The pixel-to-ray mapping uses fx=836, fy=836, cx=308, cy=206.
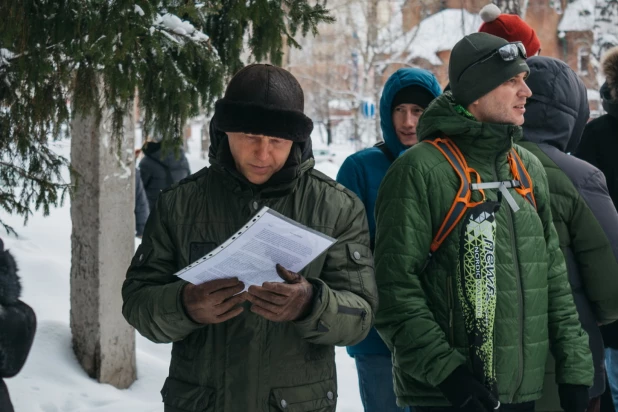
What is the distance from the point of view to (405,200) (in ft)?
9.59

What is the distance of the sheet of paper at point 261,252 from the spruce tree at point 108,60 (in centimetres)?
166

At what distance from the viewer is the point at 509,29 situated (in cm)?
453

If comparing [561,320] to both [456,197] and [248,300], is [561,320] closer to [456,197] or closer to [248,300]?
[456,197]

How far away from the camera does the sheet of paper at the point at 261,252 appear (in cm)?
215

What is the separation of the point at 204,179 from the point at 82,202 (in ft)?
11.4

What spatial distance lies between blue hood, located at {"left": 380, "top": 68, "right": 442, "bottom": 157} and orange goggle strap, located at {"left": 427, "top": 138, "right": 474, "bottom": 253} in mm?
1058

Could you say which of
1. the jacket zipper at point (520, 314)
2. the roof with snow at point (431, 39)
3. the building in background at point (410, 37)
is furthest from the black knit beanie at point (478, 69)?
the roof with snow at point (431, 39)

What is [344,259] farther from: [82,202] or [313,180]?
[82,202]

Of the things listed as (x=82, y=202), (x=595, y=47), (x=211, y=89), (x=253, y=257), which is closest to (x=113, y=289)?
(x=82, y=202)

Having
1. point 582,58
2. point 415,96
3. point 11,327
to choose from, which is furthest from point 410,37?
point 11,327

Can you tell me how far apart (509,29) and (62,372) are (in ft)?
12.1

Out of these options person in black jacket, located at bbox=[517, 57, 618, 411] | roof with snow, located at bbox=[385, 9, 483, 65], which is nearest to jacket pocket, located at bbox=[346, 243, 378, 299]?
person in black jacket, located at bbox=[517, 57, 618, 411]

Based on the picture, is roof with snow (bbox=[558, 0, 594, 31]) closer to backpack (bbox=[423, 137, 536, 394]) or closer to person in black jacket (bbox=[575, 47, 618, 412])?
person in black jacket (bbox=[575, 47, 618, 412])

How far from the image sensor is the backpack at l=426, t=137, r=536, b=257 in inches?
114
